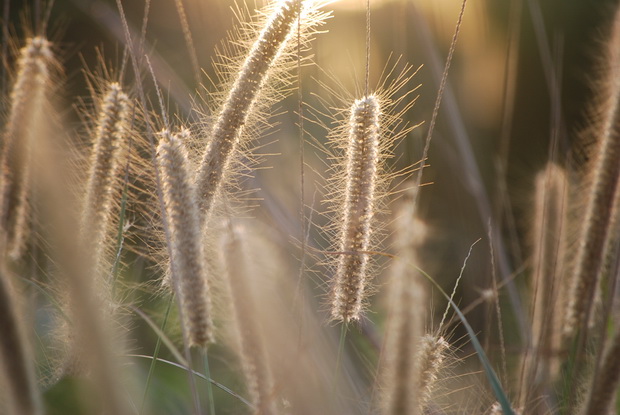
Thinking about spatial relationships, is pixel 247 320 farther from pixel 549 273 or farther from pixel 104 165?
pixel 549 273

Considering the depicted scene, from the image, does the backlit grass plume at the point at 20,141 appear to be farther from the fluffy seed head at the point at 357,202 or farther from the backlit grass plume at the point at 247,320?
the fluffy seed head at the point at 357,202

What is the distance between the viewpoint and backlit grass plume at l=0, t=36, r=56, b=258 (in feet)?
4.50

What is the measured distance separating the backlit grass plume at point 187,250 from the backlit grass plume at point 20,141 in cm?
30

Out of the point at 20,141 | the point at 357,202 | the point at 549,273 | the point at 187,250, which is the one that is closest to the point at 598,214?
the point at 549,273

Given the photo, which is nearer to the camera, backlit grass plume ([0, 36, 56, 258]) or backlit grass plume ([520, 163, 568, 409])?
backlit grass plume ([0, 36, 56, 258])

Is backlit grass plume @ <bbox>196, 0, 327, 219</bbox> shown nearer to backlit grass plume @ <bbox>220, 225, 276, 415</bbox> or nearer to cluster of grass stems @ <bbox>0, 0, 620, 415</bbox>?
cluster of grass stems @ <bbox>0, 0, 620, 415</bbox>

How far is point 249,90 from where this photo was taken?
1.61 meters

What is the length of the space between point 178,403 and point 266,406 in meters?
0.88

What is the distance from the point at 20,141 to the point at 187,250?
0.46 metres

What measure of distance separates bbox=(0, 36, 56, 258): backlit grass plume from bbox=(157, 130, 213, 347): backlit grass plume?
0.30 m

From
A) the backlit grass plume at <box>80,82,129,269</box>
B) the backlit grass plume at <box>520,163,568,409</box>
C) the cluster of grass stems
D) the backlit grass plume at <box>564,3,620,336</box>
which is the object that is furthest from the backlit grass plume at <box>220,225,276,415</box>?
the backlit grass plume at <box>564,3,620,336</box>

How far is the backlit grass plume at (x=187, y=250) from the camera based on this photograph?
49.3 inches

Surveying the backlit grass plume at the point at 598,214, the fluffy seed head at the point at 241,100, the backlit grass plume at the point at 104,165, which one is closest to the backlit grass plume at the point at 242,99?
the fluffy seed head at the point at 241,100

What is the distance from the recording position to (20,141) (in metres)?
1.37
